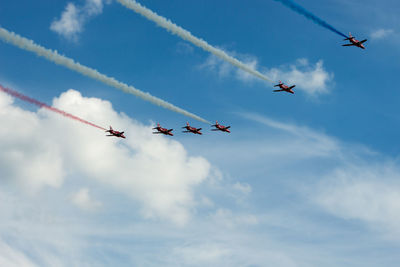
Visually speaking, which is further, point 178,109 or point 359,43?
point 359,43

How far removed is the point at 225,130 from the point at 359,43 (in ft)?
126

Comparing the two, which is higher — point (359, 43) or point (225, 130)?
point (359, 43)

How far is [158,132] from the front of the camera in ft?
379

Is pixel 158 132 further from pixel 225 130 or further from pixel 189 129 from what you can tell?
pixel 225 130

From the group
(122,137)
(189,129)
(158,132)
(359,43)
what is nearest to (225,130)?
(189,129)

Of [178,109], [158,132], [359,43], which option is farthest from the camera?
[158,132]

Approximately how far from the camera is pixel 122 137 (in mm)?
112812

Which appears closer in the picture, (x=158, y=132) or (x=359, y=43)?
(x=359, y=43)

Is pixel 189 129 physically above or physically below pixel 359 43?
below

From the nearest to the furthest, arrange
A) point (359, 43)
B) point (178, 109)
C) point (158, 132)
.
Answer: point (178, 109)
point (359, 43)
point (158, 132)

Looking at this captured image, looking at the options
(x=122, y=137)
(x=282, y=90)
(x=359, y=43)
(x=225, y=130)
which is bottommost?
(x=122, y=137)

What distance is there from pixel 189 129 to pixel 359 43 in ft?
148

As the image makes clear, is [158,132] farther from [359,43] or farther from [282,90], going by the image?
[359,43]

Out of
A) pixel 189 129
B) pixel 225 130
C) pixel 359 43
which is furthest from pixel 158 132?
pixel 359 43
